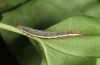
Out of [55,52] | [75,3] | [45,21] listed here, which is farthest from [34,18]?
[55,52]

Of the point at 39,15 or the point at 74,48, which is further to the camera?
the point at 39,15

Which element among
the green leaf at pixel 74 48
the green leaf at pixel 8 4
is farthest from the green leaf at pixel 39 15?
the green leaf at pixel 74 48

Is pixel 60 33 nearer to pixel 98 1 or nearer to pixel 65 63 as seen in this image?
pixel 65 63

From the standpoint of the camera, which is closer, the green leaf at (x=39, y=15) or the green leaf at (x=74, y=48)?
the green leaf at (x=74, y=48)

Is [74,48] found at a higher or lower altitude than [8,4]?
lower

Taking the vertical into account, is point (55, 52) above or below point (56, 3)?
below

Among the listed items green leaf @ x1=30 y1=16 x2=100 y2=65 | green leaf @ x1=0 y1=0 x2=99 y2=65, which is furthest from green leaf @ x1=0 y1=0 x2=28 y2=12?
green leaf @ x1=30 y1=16 x2=100 y2=65

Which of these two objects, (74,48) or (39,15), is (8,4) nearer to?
(39,15)

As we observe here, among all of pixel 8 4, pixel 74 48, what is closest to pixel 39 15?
pixel 8 4

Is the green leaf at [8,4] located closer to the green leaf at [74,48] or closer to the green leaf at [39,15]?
the green leaf at [39,15]

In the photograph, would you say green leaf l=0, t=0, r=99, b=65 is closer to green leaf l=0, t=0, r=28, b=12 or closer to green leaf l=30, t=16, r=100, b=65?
green leaf l=0, t=0, r=28, b=12

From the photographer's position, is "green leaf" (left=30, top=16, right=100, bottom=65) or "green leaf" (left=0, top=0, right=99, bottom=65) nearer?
"green leaf" (left=30, top=16, right=100, bottom=65)
